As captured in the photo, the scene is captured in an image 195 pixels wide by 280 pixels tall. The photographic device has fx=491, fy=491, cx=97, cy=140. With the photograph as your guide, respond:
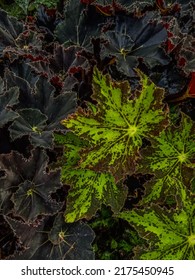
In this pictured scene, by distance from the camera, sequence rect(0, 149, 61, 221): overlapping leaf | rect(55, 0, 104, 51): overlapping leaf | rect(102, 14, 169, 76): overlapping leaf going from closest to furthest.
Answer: rect(0, 149, 61, 221): overlapping leaf < rect(102, 14, 169, 76): overlapping leaf < rect(55, 0, 104, 51): overlapping leaf

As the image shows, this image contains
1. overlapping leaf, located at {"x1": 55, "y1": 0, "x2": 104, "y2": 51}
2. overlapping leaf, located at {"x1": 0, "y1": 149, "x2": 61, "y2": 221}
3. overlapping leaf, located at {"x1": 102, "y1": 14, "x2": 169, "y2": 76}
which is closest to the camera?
overlapping leaf, located at {"x1": 0, "y1": 149, "x2": 61, "y2": 221}

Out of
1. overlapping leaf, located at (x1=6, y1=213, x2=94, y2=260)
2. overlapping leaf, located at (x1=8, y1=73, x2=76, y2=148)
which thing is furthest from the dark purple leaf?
overlapping leaf, located at (x1=6, y1=213, x2=94, y2=260)

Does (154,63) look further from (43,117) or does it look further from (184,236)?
(184,236)

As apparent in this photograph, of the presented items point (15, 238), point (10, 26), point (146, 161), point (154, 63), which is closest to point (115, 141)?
point (146, 161)

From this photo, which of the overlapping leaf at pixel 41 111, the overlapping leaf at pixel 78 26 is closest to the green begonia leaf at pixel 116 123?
the overlapping leaf at pixel 41 111

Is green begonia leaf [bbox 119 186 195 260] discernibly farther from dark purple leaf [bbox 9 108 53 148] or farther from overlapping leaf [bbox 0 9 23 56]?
overlapping leaf [bbox 0 9 23 56]

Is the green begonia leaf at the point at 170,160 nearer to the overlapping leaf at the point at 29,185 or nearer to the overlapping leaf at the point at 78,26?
the overlapping leaf at the point at 29,185

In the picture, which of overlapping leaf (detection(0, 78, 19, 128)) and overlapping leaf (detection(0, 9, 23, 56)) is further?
overlapping leaf (detection(0, 9, 23, 56))
